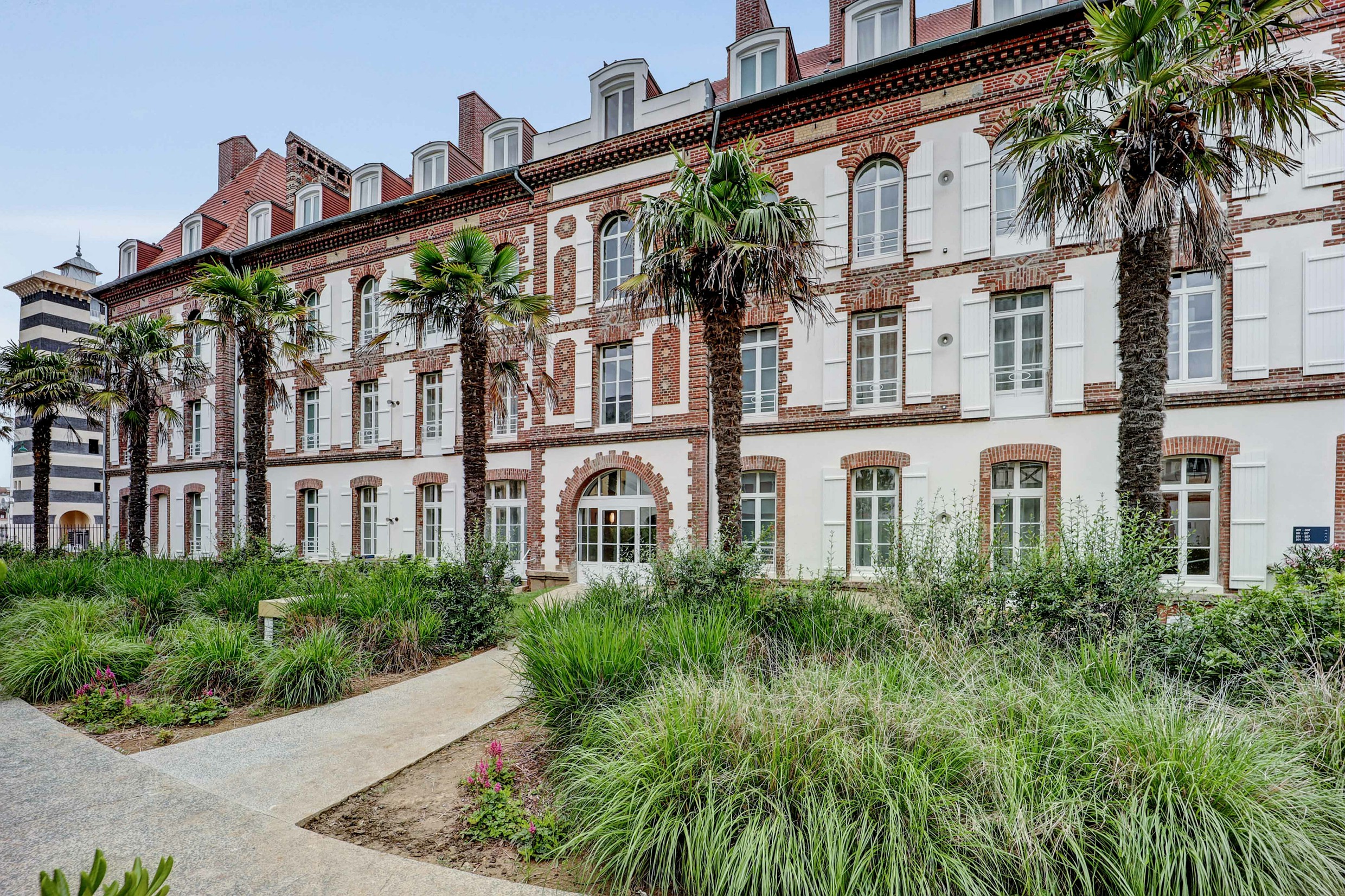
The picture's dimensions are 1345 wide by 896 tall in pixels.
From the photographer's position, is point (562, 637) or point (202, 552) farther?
point (202, 552)

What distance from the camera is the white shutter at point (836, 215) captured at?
501 inches

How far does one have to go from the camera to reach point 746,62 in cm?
1398

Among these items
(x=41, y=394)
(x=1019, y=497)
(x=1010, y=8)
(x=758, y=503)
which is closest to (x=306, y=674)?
(x=758, y=503)

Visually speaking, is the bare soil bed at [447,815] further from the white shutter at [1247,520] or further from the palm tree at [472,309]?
the white shutter at [1247,520]

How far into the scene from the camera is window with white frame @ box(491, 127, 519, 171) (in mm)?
16828

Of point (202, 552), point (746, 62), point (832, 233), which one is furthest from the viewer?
point (202, 552)

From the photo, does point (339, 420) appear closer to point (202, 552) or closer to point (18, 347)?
point (202, 552)

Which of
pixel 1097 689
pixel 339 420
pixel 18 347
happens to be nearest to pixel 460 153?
pixel 339 420

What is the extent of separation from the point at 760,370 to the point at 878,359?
2.35m

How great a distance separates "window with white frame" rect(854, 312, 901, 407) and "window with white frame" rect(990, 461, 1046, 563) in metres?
2.28

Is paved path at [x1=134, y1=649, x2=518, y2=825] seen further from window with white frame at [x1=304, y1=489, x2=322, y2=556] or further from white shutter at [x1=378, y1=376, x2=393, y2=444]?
window with white frame at [x1=304, y1=489, x2=322, y2=556]

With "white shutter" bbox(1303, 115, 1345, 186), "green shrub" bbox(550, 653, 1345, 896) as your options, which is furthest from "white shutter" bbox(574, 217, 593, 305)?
"white shutter" bbox(1303, 115, 1345, 186)

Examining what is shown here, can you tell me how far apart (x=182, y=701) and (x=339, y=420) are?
13.6 metres

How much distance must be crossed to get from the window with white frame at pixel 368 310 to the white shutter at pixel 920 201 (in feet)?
48.2
